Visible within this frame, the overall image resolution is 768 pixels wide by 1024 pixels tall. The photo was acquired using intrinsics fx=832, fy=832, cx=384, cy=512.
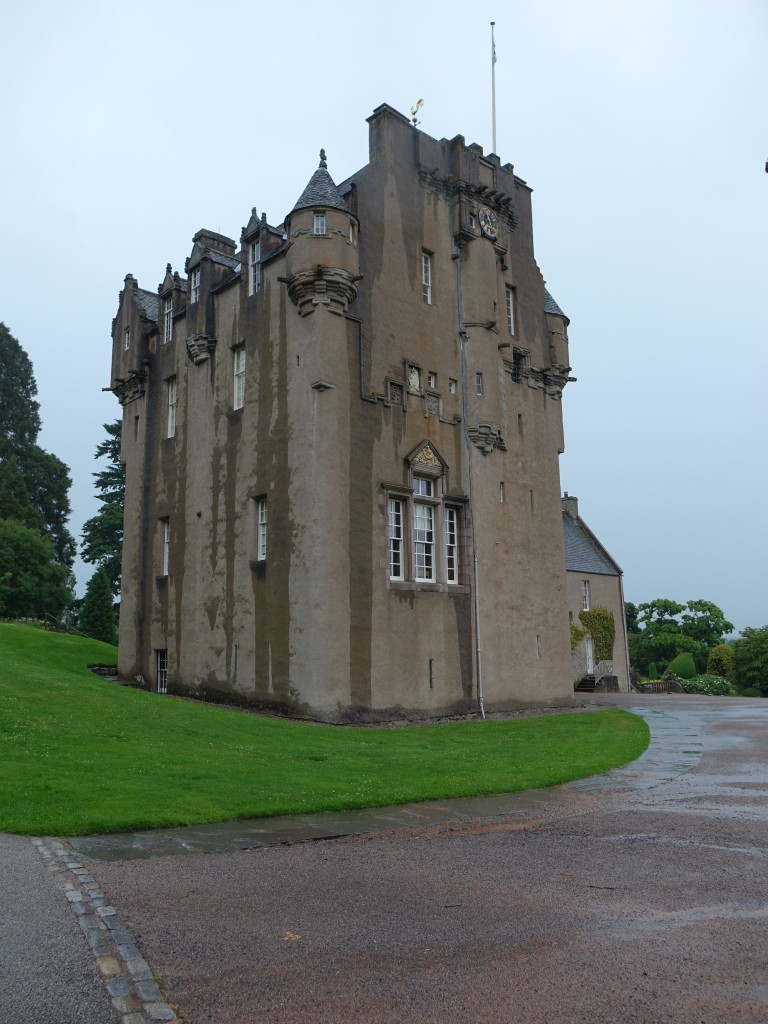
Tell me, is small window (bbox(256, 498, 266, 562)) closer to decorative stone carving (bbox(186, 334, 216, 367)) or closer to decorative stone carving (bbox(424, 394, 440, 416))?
decorative stone carving (bbox(424, 394, 440, 416))

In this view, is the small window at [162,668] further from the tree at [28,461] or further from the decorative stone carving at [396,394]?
the tree at [28,461]

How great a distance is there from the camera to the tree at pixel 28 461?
53.9 metres

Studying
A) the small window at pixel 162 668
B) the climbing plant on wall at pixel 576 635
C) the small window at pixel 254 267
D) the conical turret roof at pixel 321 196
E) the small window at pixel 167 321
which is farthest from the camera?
the climbing plant on wall at pixel 576 635

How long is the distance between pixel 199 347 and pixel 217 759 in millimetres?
19375

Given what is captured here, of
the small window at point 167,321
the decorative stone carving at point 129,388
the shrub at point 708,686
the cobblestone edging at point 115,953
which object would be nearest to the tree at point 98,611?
the decorative stone carving at point 129,388

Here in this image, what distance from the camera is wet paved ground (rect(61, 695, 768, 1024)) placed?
482 cm

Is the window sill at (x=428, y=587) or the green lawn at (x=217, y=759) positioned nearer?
the green lawn at (x=217, y=759)

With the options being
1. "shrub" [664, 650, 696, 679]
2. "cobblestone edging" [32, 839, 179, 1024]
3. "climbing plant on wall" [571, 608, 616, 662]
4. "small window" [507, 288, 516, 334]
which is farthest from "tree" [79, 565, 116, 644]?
"shrub" [664, 650, 696, 679]

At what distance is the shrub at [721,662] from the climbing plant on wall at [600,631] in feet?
58.2

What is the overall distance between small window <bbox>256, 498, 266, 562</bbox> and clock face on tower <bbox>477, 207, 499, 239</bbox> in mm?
13498

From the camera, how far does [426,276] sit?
29891 millimetres

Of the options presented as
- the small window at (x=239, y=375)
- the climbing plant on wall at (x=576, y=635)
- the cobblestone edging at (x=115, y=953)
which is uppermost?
the small window at (x=239, y=375)

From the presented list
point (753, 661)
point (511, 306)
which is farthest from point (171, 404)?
point (753, 661)

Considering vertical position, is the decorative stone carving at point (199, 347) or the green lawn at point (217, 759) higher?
the decorative stone carving at point (199, 347)
